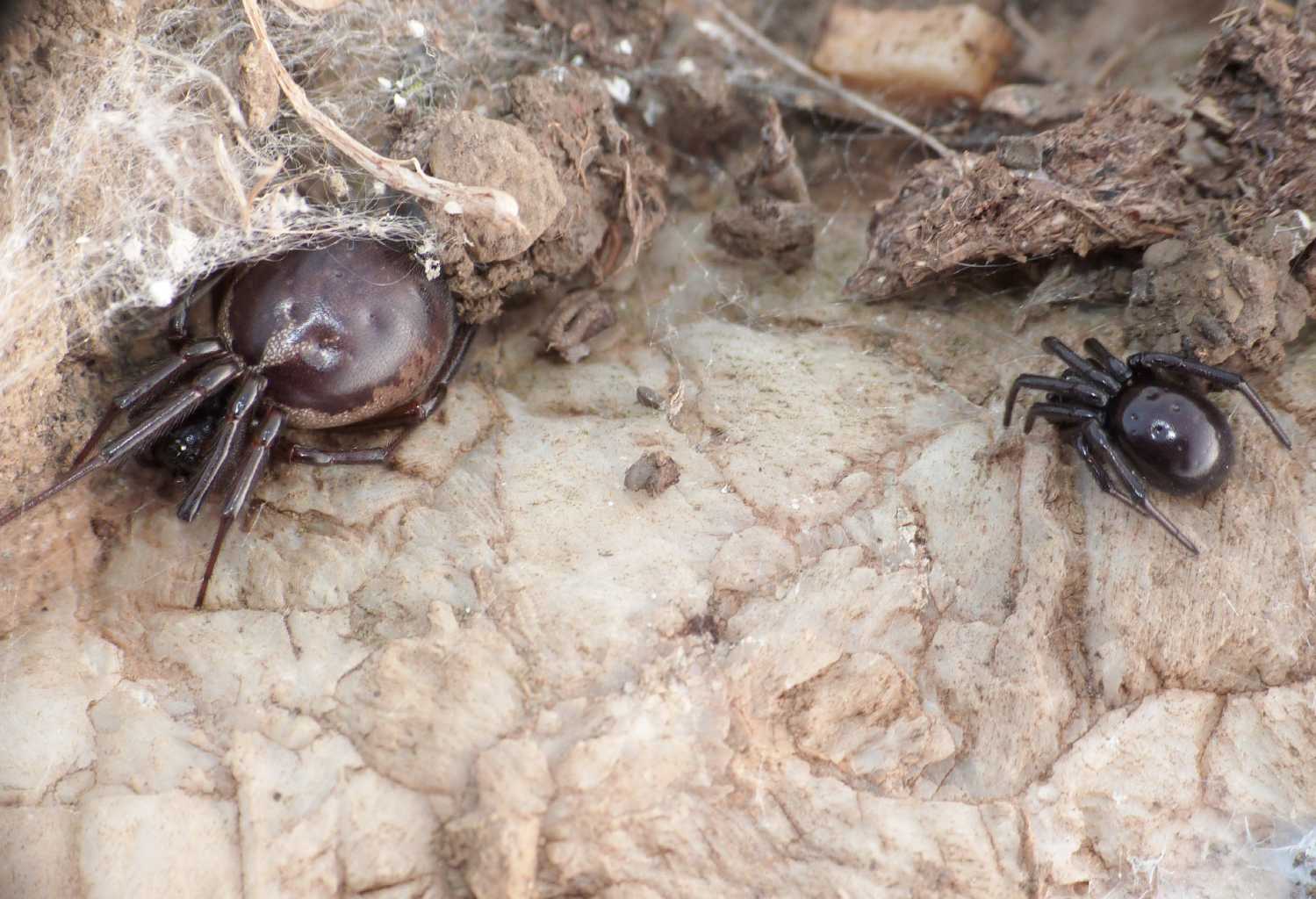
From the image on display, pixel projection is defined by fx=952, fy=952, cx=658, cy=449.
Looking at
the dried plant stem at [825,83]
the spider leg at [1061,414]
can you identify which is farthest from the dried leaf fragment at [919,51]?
the spider leg at [1061,414]

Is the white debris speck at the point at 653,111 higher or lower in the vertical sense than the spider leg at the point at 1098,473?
higher

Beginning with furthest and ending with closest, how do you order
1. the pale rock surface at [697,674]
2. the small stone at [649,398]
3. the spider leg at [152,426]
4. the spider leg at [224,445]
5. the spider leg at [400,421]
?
the small stone at [649,398]
the spider leg at [400,421]
the spider leg at [224,445]
the spider leg at [152,426]
the pale rock surface at [697,674]

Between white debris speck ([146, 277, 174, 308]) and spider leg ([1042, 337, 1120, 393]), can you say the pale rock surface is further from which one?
white debris speck ([146, 277, 174, 308])

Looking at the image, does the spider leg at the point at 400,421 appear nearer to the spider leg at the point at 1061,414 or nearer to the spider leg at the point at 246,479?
the spider leg at the point at 246,479

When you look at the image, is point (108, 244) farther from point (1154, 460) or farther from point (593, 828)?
point (1154, 460)

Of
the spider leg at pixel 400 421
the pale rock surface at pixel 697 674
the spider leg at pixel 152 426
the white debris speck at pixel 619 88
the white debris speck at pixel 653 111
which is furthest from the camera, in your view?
the white debris speck at pixel 653 111

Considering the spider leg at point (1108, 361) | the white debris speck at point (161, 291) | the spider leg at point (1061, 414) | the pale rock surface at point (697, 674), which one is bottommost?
the pale rock surface at point (697, 674)

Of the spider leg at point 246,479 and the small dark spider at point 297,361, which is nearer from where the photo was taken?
the spider leg at point 246,479

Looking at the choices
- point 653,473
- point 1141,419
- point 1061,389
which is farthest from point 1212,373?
point 653,473
